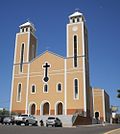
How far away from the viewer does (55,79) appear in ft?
164

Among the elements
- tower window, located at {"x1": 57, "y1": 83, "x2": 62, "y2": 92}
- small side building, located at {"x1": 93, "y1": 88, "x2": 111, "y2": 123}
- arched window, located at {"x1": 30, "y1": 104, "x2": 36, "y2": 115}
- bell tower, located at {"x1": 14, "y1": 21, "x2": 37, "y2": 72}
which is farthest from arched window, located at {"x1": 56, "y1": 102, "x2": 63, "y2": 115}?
small side building, located at {"x1": 93, "y1": 88, "x2": 111, "y2": 123}

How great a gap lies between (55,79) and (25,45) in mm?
11453

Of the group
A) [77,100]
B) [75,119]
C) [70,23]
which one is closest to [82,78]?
[77,100]

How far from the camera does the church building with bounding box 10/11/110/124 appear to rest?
4684cm

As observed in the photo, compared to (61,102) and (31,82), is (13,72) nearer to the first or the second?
(31,82)

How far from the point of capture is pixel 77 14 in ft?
176

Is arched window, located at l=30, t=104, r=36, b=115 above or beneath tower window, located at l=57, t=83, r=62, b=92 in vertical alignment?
beneath

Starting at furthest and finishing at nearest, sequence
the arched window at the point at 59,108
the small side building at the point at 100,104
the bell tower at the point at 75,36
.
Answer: the small side building at the point at 100,104
the bell tower at the point at 75,36
the arched window at the point at 59,108

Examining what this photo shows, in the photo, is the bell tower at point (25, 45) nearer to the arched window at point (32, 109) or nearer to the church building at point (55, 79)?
the church building at point (55, 79)

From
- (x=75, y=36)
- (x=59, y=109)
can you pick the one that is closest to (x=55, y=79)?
(x=59, y=109)

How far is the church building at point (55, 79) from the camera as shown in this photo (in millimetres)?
46844

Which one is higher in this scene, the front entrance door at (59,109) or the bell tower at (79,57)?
the bell tower at (79,57)

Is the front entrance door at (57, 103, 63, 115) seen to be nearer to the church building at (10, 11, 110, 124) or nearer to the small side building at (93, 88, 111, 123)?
the church building at (10, 11, 110, 124)

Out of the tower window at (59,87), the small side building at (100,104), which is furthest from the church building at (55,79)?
the small side building at (100,104)
